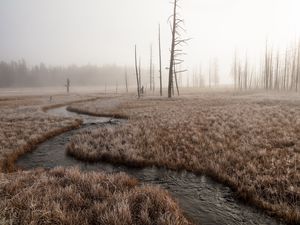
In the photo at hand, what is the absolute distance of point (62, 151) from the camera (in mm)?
9578

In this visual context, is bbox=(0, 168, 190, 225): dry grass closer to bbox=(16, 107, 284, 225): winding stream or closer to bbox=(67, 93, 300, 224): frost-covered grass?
bbox=(16, 107, 284, 225): winding stream

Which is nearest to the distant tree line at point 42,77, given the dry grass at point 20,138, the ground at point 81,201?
the dry grass at point 20,138

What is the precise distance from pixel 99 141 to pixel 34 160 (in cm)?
284

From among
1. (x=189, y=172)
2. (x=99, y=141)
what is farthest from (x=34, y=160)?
(x=189, y=172)

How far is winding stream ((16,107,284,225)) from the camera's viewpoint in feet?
14.1

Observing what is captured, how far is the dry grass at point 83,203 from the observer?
12.2 feet

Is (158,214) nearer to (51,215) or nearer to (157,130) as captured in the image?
(51,215)

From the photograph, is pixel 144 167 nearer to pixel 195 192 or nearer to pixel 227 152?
pixel 195 192

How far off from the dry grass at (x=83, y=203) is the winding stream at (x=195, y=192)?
0.66 meters

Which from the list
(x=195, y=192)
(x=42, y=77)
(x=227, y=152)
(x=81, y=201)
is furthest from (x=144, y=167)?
(x=42, y=77)

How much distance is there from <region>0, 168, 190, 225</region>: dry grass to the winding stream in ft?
2.17

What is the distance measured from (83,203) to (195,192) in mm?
2851

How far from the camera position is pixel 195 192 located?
17.9ft

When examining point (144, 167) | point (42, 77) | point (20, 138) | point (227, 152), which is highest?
point (42, 77)
